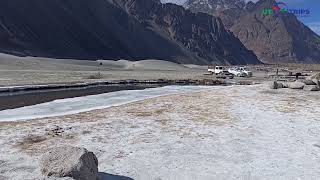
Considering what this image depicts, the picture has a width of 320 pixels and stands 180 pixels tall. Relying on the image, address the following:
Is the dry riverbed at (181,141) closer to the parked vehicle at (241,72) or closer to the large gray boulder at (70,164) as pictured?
the large gray boulder at (70,164)

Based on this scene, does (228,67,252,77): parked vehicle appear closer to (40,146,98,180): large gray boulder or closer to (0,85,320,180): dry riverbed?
(0,85,320,180): dry riverbed

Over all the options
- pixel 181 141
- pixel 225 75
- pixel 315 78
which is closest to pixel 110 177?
pixel 181 141

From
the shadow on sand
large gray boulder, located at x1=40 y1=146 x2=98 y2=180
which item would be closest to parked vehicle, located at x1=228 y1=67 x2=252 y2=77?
the shadow on sand

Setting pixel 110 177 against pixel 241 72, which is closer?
pixel 110 177

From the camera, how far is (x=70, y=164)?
9.57 meters

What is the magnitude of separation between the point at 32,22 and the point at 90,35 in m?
30.0

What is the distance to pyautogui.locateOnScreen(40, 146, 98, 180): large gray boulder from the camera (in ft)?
31.2

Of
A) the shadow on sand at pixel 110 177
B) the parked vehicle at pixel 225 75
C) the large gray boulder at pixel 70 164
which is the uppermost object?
the large gray boulder at pixel 70 164

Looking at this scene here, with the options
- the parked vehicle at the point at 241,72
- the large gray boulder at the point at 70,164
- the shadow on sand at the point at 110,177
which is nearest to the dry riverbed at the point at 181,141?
the shadow on sand at the point at 110,177

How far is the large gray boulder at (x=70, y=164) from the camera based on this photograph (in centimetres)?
951

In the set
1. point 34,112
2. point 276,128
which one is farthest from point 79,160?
point 34,112

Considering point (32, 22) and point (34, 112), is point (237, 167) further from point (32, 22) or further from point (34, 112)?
point (32, 22)

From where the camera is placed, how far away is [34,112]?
75.2 ft

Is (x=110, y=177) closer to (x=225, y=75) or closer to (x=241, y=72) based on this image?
(x=225, y=75)
